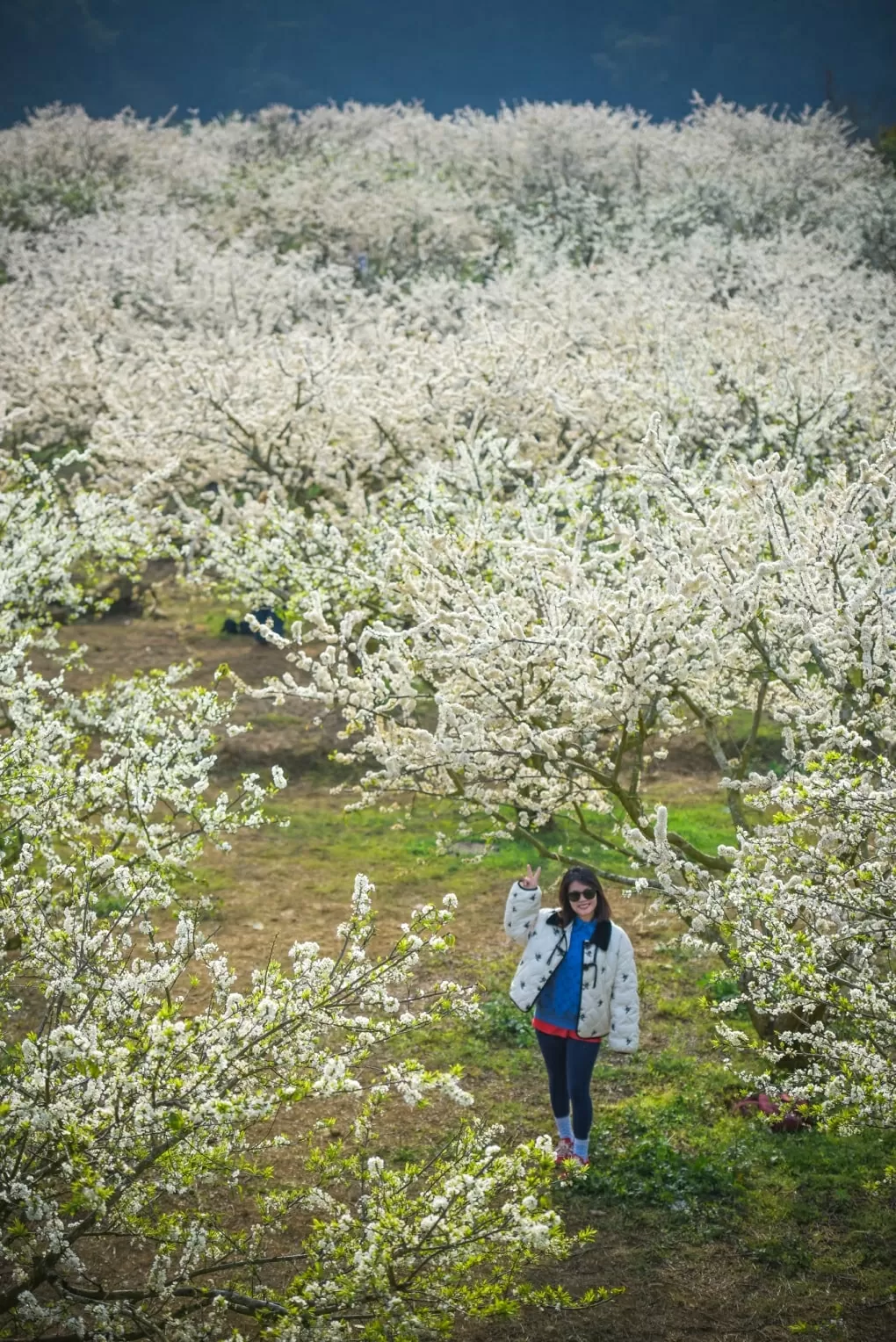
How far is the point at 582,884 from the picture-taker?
19.7 feet

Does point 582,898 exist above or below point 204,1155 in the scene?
above

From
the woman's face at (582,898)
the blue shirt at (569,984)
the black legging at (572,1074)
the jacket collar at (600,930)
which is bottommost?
the black legging at (572,1074)

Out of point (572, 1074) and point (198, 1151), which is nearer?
point (198, 1151)

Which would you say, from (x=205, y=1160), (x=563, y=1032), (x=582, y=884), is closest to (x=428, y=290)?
(x=582, y=884)

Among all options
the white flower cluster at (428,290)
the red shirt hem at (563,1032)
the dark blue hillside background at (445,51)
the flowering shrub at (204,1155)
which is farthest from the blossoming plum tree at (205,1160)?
the dark blue hillside background at (445,51)

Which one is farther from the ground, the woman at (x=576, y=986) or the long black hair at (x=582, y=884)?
the long black hair at (x=582, y=884)

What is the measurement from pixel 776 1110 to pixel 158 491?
1464 centimetres

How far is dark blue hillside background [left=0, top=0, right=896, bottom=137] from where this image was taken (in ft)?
247

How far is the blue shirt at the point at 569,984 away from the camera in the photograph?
605 centimetres

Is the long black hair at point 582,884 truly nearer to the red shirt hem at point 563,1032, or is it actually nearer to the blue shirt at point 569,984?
the blue shirt at point 569,984

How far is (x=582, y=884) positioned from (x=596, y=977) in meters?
0.55

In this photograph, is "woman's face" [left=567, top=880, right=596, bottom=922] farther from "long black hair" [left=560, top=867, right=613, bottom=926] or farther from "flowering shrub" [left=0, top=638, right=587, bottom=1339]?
"flowering shrub" [left=0, top=638, right=587, bottom=1339]

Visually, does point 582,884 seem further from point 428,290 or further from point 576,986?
point 428,290

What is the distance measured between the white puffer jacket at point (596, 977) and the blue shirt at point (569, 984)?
0.11ft
